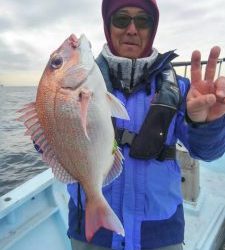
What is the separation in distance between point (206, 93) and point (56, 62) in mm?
805

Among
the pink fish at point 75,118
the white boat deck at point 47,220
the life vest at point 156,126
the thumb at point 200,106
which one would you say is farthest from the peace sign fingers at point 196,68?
the white boat deck at point 47,220

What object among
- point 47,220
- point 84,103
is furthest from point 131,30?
point 47,220

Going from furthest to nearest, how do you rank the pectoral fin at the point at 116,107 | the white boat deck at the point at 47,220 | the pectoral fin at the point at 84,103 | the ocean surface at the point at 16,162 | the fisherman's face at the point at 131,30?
1. the ocean surface at the point at 16,162
2. the white boat deck at the point at 47,220
3. the fisherman's face at the point at 131,30
4. the pectoral fin at the point at 116,107
5. the pectoral fin at the point at 84,103

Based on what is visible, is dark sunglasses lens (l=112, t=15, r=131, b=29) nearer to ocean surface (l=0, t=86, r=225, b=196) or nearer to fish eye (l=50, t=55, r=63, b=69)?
fish eye (l=50, t=55, r=63, b=69)

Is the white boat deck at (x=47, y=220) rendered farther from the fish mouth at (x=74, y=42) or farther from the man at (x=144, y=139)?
the fish mouth at (x=74, y=42)

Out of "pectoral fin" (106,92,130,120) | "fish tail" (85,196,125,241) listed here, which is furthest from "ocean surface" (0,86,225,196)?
"pectoral fin" (106,92,130,120)

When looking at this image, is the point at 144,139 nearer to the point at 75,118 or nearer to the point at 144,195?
the point at 144,195

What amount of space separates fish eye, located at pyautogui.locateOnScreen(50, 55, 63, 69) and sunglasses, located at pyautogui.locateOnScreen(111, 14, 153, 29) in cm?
80

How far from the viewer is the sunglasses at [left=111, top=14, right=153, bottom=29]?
7.84ft

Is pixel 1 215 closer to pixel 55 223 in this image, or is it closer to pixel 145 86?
pixel 55 223

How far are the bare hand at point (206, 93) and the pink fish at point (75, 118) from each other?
43 centimetres

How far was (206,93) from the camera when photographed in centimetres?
192

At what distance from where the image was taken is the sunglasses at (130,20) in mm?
2391

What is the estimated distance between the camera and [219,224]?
166 inches
